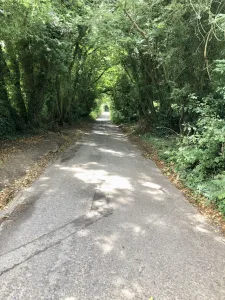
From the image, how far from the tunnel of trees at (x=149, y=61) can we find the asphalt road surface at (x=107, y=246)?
1.27 metres

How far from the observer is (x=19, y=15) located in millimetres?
8352

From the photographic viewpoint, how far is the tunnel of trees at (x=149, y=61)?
700cm

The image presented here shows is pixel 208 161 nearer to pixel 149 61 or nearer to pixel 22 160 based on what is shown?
pixel 22 160

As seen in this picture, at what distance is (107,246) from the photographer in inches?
153

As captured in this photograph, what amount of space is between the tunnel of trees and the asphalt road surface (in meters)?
1.27

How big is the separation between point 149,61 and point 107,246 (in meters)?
13.5

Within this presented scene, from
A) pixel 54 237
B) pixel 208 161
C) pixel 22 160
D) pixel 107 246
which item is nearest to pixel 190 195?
pixel 208 161

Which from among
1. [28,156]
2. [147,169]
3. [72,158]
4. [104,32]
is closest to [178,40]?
[104,32]

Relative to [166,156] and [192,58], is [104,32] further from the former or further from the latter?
[166,156]

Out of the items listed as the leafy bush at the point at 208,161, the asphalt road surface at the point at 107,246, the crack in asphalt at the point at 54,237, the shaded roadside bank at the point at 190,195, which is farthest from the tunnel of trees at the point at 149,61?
the crack in asphalt at the point at 54,237

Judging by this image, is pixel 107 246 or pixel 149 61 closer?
pixel 107 246

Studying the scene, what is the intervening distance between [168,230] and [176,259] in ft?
2.79

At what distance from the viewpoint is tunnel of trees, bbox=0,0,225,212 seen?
7.00 m

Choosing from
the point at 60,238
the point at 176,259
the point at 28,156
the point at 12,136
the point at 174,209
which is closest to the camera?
the point at 176,259
